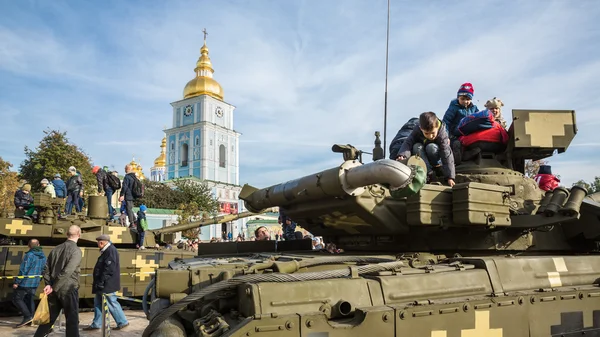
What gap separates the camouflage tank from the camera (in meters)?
4.06

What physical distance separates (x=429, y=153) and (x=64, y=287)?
5.82 meters

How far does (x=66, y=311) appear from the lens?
8008 mm

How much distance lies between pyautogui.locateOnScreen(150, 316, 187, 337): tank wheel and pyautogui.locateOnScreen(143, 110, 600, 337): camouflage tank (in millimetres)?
10

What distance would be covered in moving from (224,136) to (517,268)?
2937 inches

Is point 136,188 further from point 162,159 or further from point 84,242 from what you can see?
point 162,159

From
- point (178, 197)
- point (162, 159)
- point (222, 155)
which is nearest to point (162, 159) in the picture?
point (162, 159)

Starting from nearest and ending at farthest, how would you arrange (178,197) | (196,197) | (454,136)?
(454,136)
(196,197)
(178,197)

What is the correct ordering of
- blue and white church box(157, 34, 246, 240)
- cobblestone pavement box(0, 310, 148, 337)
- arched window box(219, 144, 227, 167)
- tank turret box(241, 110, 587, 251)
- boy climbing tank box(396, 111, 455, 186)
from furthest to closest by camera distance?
arched window box(219, 144, 227, 167) → blue and white church box(157, 34, 246, 240) → cobblestone pavement box(0, 310, 148, 337) → boy climbing tank box(396, 111, 455, 186) → tank turret box(241, 110, 587, 251)

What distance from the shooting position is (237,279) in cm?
407

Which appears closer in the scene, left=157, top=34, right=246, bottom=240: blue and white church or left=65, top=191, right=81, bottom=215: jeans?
left=65, top=191, right=81, bottom=215: jeans

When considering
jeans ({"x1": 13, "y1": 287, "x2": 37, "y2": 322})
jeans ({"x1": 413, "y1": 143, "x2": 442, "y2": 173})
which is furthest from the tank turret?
jeans ({"x1": 13, "y1": 287, "x2": 37, "y2": 322})

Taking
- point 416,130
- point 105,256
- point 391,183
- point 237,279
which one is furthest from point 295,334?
point 105,256

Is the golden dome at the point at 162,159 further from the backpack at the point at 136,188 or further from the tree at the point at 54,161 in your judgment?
the backpack at the point at 136,188

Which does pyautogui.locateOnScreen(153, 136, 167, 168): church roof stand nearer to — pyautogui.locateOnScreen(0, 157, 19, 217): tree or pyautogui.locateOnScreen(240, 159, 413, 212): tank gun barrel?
pyautogui.locateOnScreen(0, 157, 19, 217): tree
